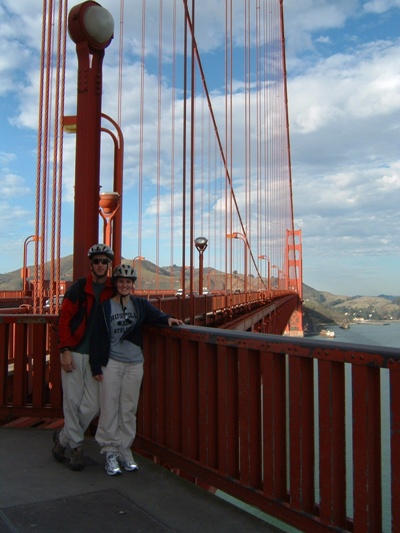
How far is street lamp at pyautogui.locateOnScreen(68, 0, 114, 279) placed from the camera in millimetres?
4117

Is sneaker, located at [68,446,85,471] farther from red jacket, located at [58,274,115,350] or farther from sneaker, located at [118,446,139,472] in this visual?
red jacket, located at [58,274,115,350]

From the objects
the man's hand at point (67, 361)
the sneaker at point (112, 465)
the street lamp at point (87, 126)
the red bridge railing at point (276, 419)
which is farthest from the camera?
the street lamp at point (87, 126)

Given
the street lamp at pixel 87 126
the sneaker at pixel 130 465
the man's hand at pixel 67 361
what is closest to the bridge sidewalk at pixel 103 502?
the sneaker at pixel 130 465

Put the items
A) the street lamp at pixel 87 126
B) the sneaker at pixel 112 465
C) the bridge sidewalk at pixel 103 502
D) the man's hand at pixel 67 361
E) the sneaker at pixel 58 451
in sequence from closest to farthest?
the bridge sidewalk at pixel 103 502 < the sneaker at pixel 112 465 < the man's hand at pixel 67 361 < the sneaker at pixel 58 451 < the street lamp at pixel 87 126

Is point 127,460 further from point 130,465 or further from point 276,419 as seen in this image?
point 276,419

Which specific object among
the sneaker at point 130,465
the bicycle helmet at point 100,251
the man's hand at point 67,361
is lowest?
the sneaker at point 130,465

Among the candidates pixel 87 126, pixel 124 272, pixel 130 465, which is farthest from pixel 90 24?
pixel 130 465

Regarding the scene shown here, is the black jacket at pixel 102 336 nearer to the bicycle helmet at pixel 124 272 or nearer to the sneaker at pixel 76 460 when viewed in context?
the bicycle helmet at pixel 124 272

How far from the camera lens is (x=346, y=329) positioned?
8212cm

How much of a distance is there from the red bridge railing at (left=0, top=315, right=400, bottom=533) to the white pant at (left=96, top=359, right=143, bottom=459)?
0.23 metres

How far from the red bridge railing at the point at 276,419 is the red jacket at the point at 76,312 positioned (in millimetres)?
459

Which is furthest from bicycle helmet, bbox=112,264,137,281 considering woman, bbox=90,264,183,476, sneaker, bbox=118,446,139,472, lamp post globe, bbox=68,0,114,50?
lamp post globe, bbox=68,0,114,50

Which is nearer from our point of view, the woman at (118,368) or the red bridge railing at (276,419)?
the red bridge railing at (276,419)

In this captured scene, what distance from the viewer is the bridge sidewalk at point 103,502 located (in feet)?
7.75
